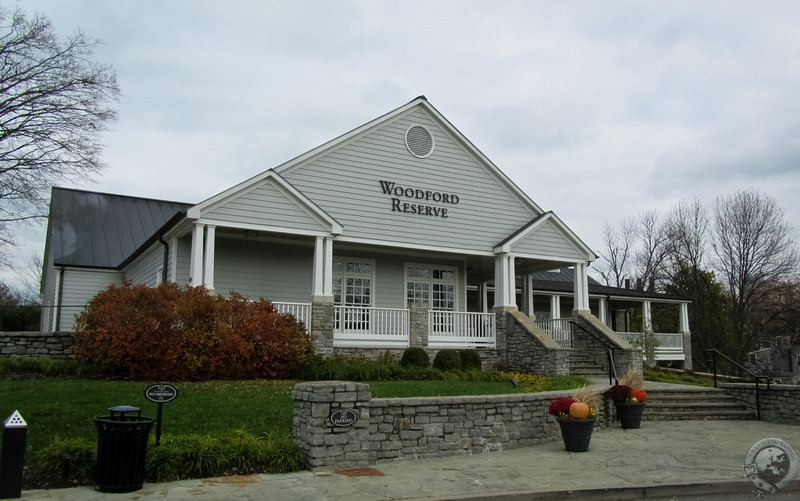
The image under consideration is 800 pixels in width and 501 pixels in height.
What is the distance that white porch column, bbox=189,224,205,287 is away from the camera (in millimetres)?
15469

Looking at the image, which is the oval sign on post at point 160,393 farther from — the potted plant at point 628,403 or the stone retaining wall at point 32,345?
the potted plant at point 628,403

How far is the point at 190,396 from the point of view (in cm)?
1105

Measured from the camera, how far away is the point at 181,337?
13.2 meters

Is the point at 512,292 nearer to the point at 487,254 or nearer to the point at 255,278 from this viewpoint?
the point at 487,254

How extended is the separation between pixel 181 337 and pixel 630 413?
889 centimetres

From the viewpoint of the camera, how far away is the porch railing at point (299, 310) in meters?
16.5

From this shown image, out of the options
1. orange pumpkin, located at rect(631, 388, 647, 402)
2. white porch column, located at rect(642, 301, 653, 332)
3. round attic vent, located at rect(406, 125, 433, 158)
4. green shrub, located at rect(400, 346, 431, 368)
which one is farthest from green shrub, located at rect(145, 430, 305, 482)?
white porch column, located at rect(642, 301, 653, 332)

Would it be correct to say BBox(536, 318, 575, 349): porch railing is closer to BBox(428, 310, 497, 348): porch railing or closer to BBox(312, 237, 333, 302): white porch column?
BBox(428, 310, 497, 348): porch railing

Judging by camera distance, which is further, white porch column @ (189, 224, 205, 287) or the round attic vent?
the round attic vent

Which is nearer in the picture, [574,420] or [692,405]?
[574,420]

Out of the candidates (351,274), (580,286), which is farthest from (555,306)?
(351,274)

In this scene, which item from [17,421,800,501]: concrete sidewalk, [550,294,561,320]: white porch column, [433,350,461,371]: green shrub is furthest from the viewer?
[550,294,561,320]: white porch column

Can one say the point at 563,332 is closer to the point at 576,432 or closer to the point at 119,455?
the point at 576,432

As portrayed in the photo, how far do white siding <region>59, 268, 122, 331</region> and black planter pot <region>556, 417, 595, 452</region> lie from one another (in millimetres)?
18011
